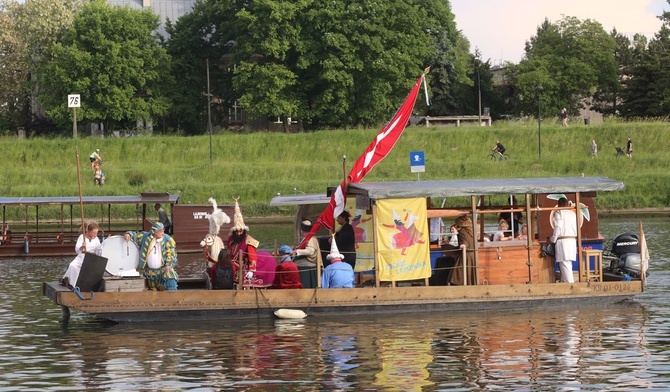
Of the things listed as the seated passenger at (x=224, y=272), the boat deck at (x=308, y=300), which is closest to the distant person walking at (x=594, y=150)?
the boat deck at (x=308, y=300)

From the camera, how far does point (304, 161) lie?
7338 cm

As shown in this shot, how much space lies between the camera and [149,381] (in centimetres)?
1959

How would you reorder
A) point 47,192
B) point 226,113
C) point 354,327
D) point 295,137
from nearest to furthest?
point 354,327, point 47,192, point 295,137, point 226,113

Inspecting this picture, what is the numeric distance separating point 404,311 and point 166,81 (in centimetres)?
6169

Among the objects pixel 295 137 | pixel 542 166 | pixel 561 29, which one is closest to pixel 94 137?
pixel 295 137

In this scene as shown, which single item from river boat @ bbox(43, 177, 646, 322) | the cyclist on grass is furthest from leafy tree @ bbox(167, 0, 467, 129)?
river boat @ bbox(43, 177, 646, 322)

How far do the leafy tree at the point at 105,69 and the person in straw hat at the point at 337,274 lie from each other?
57445mm

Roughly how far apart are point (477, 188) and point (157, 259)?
7.30m

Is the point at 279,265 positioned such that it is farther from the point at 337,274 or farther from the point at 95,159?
the point at 95,159

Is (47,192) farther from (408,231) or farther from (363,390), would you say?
(363,390)

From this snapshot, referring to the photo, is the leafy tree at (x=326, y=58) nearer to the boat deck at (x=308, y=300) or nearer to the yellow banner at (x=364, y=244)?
the yellow banner at (x=364, y=244)

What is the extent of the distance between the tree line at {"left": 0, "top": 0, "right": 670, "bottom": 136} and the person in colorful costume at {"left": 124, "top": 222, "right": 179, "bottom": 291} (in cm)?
5017

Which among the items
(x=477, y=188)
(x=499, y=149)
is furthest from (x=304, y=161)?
(x=477, y=188)

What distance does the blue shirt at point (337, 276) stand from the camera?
25250mm
